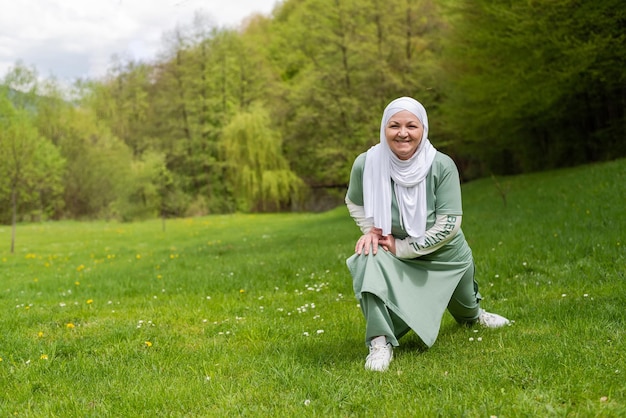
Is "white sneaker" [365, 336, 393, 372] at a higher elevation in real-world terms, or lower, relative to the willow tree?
lower

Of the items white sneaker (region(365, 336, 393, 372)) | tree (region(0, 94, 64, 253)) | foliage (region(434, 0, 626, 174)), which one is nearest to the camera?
white sneaker (region(365, 336, 393, 372))

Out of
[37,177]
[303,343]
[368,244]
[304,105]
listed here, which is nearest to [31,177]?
[37,177]

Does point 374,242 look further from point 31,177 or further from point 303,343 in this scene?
point 31,177

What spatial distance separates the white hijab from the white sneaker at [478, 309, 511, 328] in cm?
124

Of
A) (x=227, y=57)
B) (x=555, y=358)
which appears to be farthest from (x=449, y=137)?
(x=555, y=358)

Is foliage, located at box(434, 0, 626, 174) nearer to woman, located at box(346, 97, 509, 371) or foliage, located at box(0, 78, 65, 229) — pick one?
woman, located at box(346, 97, 509, 371)

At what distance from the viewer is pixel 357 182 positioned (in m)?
4.43

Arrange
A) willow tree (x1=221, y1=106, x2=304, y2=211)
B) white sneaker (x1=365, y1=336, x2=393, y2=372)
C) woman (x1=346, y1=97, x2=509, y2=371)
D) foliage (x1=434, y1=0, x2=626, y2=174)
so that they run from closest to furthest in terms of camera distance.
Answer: white sneaker (x1=365, y1=336, x2=393, y2=372)
woman (x1=346, y1=97, x2=509, y2=371)
foliage (x1=434, y1=0, x2=626, y2=174)
willow tree (x1=221, y1=106, x2=304, y2=211)

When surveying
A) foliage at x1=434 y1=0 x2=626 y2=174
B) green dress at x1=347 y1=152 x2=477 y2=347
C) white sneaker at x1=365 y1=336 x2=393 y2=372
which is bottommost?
white sneaker at x1=365 y1=336 x2=393 y2=372

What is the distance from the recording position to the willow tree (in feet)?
122

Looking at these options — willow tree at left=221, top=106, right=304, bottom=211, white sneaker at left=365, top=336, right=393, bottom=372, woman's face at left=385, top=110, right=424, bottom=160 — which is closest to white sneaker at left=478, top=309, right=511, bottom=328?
white sneaker at left=365, top=336, right=393, bottom=372

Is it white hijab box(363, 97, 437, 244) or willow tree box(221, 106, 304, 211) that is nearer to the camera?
white hijab box(363, 97, 437, 244)

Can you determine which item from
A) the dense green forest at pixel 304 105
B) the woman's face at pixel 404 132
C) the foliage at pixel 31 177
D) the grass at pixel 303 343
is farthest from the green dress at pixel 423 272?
the foliage at pixel 31 177

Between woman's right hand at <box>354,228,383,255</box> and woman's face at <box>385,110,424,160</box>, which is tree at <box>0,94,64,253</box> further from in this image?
woman's face at <box>385,110,424,160</box>
